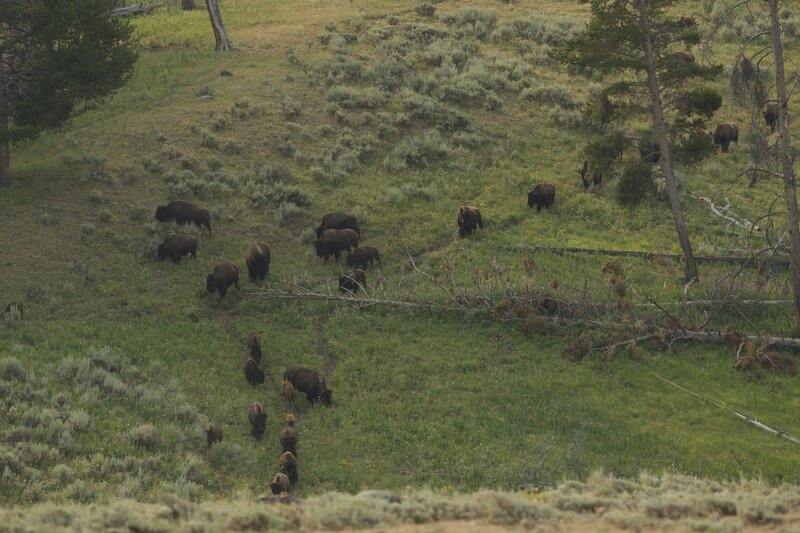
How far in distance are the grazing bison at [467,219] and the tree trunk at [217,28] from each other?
21755mm

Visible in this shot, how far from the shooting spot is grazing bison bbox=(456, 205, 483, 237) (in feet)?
96.1

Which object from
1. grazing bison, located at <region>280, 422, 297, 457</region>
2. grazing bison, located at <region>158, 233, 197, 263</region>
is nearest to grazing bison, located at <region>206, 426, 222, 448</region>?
grazing bison, located at <region>280, 422, 297, 457</region>

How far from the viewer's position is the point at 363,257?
89.3 ft

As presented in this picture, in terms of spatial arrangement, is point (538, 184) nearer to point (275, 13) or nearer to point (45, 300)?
point (45, 300)

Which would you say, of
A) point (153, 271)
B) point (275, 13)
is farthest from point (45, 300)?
point (275, 13)

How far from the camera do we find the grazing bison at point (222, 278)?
24844 mm

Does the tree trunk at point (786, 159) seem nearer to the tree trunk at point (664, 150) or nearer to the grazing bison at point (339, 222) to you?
the tree trunk at point (664, 150)

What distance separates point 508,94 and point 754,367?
23.9 meters

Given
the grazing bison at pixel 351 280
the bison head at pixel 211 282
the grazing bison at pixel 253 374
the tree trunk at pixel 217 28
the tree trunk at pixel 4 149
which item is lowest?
the grazing bison at pixel 253 374

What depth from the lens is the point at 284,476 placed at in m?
16.4

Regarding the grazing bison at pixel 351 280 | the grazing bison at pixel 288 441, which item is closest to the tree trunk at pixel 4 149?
the grazing bison at pixel 351 280

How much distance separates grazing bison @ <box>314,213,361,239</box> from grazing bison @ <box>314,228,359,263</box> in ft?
2.85

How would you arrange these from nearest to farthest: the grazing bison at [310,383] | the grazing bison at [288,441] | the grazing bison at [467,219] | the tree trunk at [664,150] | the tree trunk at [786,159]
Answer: the grazing bison at [288,441] < the grazing bison at [310,383] < the tree trunk at [786,159] < the tree trunk at [664,150] < the grazing bison at [467,219]

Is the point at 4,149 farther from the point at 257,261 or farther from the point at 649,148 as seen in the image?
the point at 649,148
